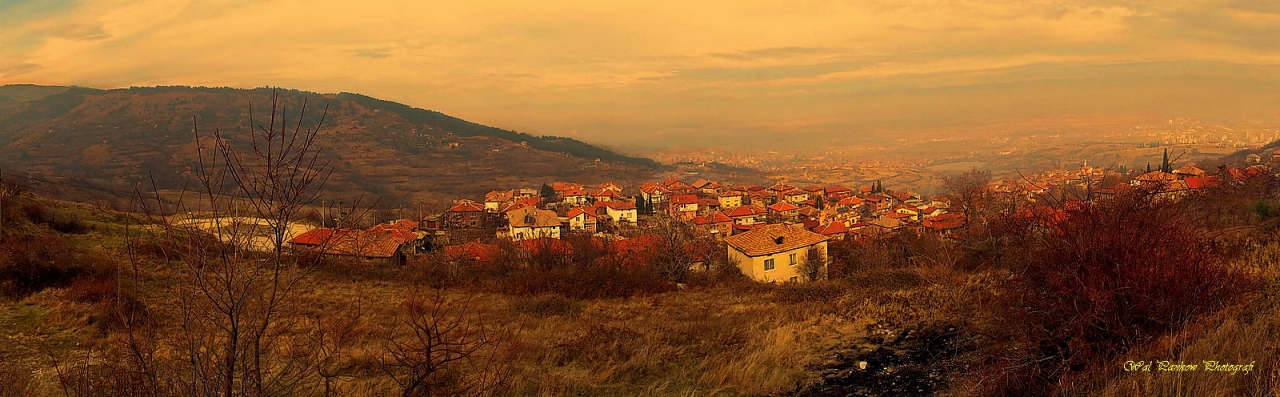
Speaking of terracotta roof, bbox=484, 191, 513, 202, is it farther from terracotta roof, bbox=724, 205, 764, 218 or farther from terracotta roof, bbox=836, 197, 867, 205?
terracotta roof, bbox=836, 197, 867, 205

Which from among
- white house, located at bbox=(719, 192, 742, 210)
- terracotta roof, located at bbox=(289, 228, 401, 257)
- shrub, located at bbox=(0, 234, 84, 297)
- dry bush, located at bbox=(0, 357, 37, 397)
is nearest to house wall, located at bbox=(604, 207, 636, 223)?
white house, located at bbox=(719, 192, 742, 210)

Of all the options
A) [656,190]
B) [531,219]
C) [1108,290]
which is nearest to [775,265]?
[1108,290]

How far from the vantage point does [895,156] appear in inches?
4313

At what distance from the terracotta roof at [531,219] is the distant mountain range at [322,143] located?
30.6 meters

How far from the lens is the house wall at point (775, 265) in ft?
67.6

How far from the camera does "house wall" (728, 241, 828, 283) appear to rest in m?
20.6

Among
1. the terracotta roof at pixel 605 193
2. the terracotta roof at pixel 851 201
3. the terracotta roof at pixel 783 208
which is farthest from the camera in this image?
the terracotta roof at pixel 605 193

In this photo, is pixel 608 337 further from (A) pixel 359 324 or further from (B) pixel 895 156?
(B) pixel 895 156

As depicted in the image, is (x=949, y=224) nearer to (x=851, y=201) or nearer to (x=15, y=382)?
(x=851, y=201)

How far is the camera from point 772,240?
21.9m

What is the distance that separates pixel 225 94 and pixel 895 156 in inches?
6093

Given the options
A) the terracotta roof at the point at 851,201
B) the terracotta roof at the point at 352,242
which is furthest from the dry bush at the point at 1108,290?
the terracotta roof at the point at 851,201

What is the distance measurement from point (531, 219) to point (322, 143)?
162ft

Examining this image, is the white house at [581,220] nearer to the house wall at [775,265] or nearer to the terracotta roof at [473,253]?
the terracotta roof at [473,253]
